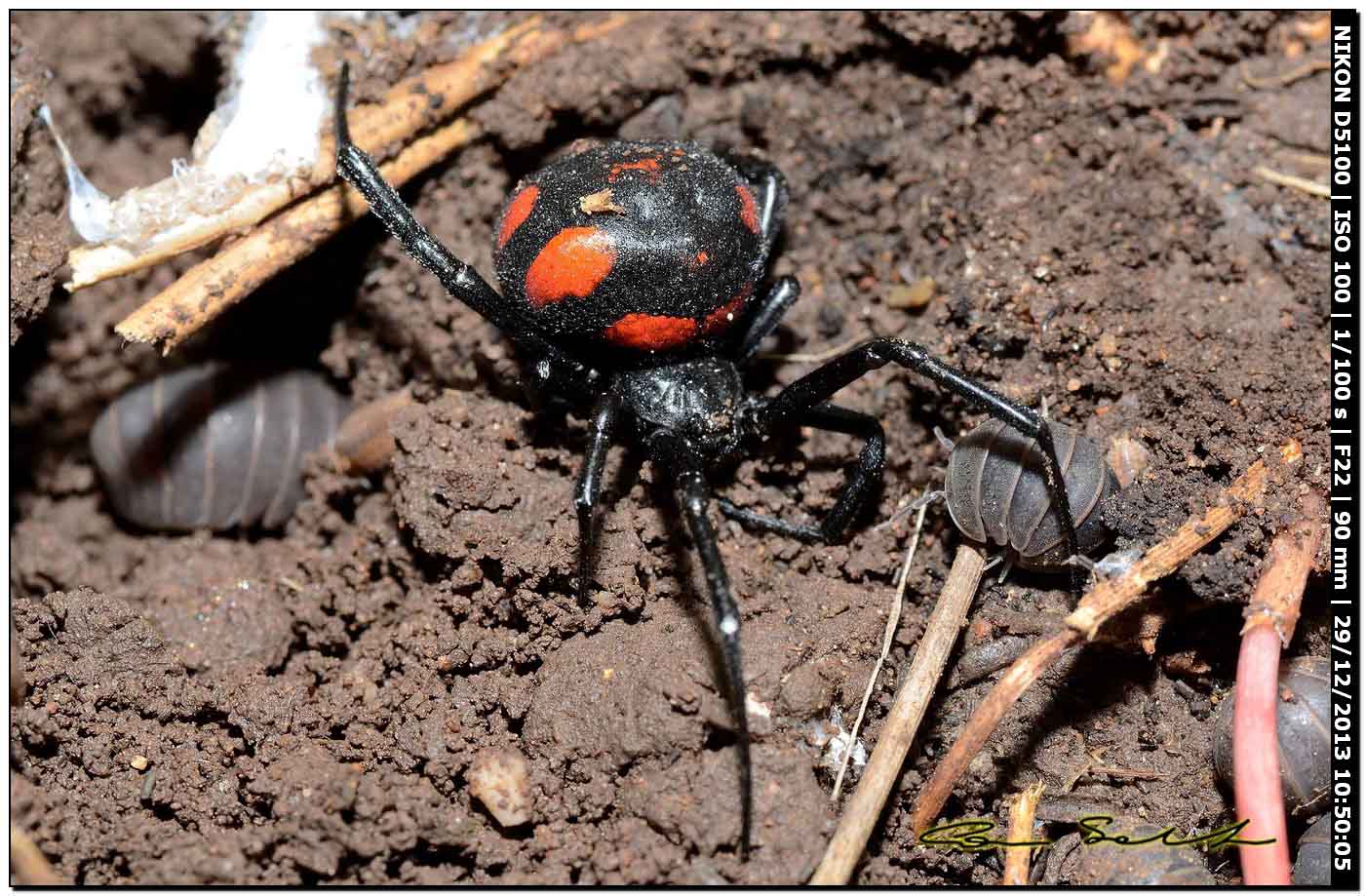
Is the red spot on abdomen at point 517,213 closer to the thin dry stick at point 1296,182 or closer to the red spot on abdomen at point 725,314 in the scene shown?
the red spot on abdomen at point 725,314

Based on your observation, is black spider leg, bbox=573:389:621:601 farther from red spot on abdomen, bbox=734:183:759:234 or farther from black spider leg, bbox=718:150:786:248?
black spider leg, bbox=718:150:786:248

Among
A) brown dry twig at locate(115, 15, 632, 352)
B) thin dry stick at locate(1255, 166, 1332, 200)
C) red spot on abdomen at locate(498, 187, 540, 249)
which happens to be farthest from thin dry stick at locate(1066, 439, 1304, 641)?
brown dry twig at locate(115, 15, 632, 352)

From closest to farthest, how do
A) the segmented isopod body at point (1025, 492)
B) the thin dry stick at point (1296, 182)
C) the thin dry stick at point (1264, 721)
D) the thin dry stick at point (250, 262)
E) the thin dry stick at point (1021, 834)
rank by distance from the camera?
the thin dry stick at point (1264, 721), the thin dry stick at point (1021, 834), the segmented isopod body at point (1025, 492), the thin dry stick at point (250, 262), the thin dry stick at point (1296, 182)

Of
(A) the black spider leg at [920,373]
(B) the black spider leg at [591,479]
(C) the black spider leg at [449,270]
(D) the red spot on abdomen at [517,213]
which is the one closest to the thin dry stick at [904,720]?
(A) the black spider leg at [920,373]

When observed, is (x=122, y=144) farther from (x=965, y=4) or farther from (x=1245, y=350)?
(x=1245, y=350)

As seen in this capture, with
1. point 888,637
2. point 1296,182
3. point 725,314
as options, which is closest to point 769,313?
point 725,314

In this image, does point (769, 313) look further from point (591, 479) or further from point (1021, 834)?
point (1021, 834)

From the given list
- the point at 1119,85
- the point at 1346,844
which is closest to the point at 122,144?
the point at 1119,85
